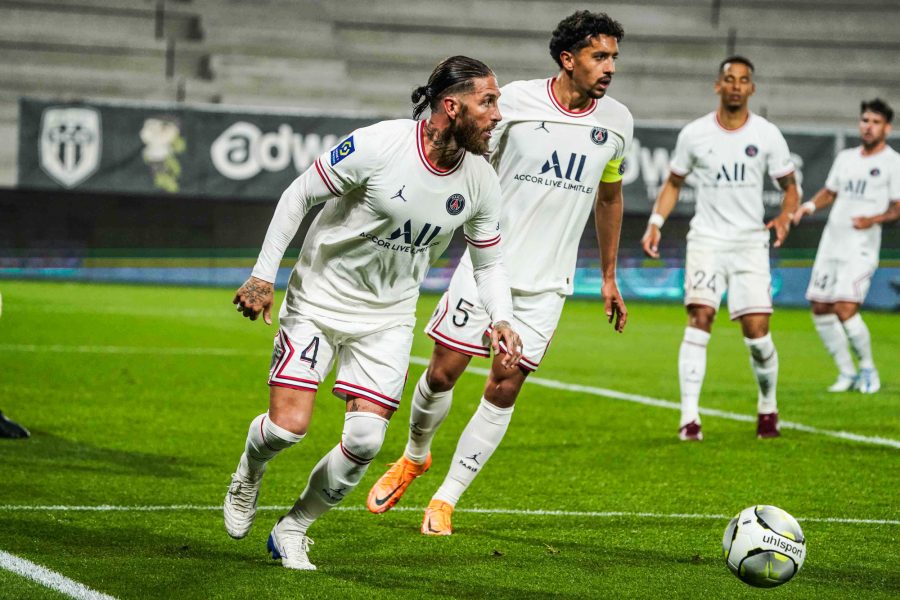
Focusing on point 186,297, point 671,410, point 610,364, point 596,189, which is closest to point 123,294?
point 186,297

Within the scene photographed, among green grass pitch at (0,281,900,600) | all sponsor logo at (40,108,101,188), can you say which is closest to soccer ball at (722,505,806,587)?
green grass pitch at (0,281,900,600)

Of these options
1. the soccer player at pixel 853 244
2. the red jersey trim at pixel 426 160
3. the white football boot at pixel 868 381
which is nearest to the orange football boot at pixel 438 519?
the red jersey trim at pixel 426 160

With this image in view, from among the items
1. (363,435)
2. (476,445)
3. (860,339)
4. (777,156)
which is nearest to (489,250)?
(363,435)

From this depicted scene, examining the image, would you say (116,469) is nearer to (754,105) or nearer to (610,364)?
(610,364)

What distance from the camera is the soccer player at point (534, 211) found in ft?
19.2

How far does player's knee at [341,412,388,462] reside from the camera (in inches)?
184

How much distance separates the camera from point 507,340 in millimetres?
4648

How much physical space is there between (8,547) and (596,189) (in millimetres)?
2893

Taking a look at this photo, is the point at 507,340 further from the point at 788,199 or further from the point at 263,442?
the point at 788,199

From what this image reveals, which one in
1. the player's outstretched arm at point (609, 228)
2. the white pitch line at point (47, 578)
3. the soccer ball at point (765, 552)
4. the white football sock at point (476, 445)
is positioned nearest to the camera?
the white pitch line at point (47, 578)

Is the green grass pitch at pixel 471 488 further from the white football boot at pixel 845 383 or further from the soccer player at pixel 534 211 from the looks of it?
the soccer player at pixel 534 211

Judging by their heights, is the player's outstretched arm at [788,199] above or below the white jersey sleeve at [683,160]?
below

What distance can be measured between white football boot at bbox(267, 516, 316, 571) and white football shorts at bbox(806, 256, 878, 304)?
7.39 meters

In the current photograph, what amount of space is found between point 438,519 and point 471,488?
1069 millimetres
